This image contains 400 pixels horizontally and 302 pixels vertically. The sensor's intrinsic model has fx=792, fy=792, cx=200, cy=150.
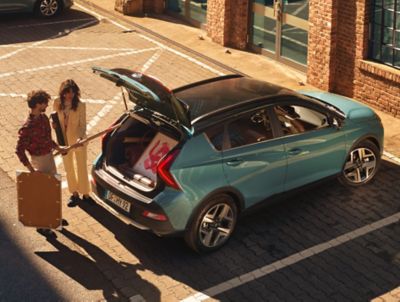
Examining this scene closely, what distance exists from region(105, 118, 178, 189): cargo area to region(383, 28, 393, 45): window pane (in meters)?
6.04

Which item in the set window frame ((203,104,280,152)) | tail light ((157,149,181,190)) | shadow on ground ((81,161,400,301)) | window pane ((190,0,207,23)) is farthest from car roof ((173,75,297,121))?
window pane ((190,0,207,23))

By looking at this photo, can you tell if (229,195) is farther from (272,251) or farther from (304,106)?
(304,106)

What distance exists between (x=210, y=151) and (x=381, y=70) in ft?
19.0

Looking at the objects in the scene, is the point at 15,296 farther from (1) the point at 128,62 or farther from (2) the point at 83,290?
(1) the point at 128,62

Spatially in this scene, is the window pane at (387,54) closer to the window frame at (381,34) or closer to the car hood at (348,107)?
the window frame at (381,34)

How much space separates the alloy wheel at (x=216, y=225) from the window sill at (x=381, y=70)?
5.48m

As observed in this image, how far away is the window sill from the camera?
1364 cm

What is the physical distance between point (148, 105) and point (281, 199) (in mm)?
2124

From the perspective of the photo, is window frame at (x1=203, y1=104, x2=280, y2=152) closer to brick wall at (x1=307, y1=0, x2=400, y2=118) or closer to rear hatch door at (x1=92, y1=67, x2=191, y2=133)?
rear hatch door at (x1=92, y1=67, x2=191, y2=133)

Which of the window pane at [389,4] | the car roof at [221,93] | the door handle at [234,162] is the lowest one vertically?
the door handle at [234,162]

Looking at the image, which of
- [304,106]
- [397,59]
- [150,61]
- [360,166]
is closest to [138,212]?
[304,106]

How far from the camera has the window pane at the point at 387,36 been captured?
13898 millimetres

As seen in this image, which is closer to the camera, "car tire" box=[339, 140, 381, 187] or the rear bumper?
the rear bumper

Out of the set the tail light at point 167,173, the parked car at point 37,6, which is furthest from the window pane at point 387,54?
the parked car at point 37,6
